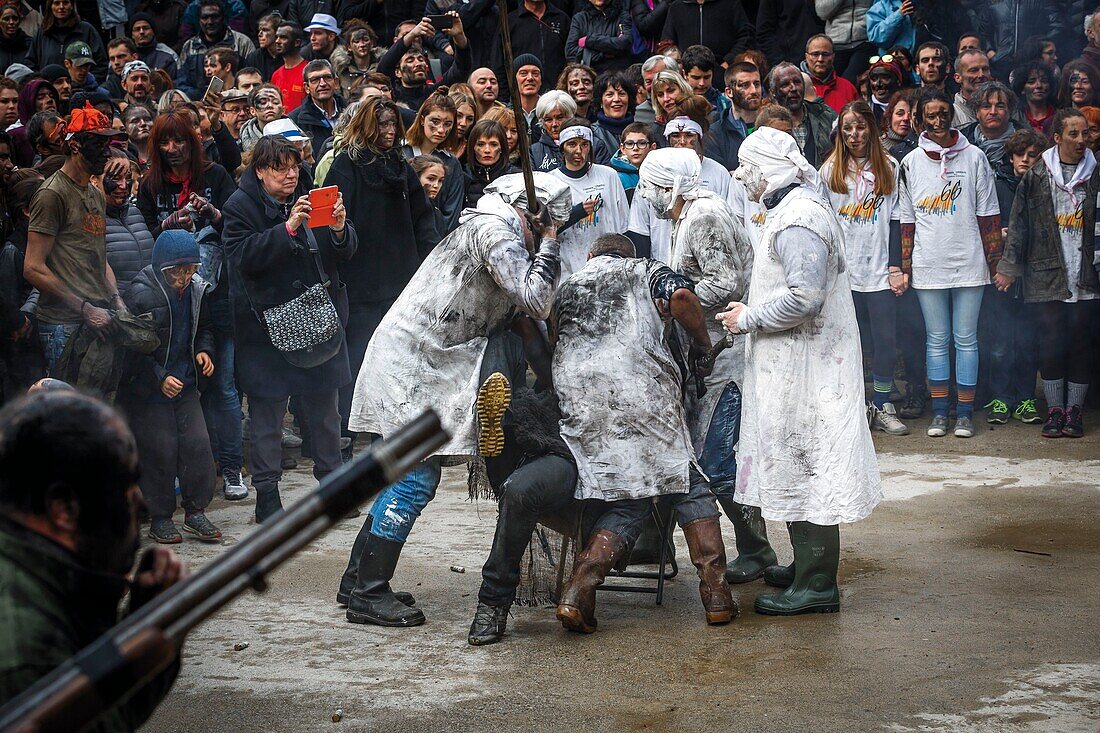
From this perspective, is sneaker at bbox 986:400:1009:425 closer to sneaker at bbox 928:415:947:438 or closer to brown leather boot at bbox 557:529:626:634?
sneaker at bbox 928:415:947:438

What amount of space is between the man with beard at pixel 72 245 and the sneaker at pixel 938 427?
5.25 m

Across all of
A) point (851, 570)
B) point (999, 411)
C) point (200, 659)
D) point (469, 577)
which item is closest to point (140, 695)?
point (200, 659)

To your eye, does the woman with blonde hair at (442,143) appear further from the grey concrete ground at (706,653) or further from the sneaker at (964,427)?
the sneaker at (964,427)

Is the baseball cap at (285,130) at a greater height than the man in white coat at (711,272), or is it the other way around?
the baseball cap at (285,130)

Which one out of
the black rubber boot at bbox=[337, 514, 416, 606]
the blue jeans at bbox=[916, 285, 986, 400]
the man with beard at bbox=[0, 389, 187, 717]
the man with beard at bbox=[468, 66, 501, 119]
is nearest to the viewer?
the man with beard at bbox=[0, 389, 187, 717]

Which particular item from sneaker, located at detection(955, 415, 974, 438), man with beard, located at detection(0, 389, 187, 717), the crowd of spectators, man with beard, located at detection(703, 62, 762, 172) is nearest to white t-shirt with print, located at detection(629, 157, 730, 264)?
the crowd of spectators

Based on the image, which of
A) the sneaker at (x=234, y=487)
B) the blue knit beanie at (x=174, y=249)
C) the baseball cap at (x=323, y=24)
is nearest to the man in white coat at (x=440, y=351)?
the blue knit beanie at (x=174, y=249)

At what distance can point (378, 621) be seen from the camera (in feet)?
17.3

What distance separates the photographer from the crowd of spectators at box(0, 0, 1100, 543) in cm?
663

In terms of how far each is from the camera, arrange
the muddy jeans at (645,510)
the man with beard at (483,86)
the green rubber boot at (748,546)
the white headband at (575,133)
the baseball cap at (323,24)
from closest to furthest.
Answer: the muddy jeans at (645,510) → the green rubber boot at (748,546) → the white headband at (575,133) → the man with beard at (483,86) → the baseball cap at (323,24)

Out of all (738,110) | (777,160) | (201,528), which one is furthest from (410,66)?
(777,160)

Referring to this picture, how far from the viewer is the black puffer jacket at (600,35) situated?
11.3 meters

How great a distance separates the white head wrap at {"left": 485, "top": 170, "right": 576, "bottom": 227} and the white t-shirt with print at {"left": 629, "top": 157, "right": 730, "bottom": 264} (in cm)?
284

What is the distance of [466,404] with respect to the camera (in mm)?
5090
